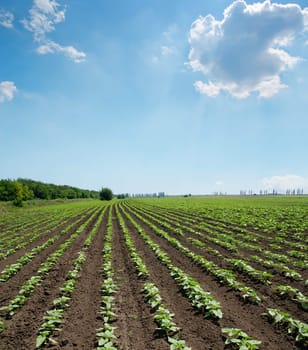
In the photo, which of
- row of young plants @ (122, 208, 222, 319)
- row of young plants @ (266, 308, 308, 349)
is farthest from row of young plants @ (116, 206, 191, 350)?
row of young plants @ (266, 308, 308, 349)

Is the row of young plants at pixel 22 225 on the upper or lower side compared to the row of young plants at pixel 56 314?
lower

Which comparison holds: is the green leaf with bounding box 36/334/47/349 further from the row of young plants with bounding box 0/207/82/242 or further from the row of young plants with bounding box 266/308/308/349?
the row of young plants with bounding box 0/207/82/242

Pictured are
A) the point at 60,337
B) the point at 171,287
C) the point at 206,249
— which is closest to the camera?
the point at 60,337

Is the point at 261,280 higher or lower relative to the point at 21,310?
higher

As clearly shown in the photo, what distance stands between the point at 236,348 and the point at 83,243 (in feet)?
37.5

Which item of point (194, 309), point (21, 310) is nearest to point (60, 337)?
point (21, 310)

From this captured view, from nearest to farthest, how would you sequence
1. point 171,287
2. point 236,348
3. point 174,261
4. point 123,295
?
point 236,348
point 123,295
point 171,287
point 174,261

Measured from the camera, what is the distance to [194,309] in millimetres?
5594

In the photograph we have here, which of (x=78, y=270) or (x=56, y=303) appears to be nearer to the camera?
(x=56, y=303)

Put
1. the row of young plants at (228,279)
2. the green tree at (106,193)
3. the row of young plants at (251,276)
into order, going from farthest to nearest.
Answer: the green tree at (106,193) < the row of young plants at (228,279) < the row of young plants at (251,276)

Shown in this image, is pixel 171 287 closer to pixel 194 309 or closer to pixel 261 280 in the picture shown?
pixel 194 309

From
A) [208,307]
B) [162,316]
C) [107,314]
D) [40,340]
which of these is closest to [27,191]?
[107,314]

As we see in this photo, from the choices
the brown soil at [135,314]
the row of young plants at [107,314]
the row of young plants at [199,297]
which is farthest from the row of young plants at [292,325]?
the row of young plants at [107,314]

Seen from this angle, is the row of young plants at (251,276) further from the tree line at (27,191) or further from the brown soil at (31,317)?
the tree line at (27,191)
